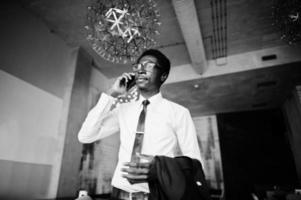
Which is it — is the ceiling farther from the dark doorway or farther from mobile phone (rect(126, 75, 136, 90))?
mobile phone (rect(126, 75, 136, 90))

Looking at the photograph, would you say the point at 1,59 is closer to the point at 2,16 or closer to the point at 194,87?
the point at 2,16

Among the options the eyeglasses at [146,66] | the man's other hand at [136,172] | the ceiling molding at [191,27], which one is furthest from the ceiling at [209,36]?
the man's other hand at [136,172]

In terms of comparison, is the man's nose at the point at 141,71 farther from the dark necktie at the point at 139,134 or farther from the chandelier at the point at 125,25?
the chandelier at the point at 125,25

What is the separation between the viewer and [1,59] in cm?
317

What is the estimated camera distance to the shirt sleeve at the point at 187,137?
3.23ft

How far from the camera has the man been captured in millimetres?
978

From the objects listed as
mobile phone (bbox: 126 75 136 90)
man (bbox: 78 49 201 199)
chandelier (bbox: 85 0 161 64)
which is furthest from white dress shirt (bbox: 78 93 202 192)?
chandelier (bbox: 85 0 161 64)

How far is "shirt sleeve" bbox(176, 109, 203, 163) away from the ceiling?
2.90m

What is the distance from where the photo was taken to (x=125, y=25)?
205 cm

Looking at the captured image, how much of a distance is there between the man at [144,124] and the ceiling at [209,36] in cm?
262

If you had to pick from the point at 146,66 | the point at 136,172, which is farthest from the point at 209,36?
the point at 136,172

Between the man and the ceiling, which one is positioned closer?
the man

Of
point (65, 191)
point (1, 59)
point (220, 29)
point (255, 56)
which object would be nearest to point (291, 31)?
point (220, 29)

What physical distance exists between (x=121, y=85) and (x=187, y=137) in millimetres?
561
